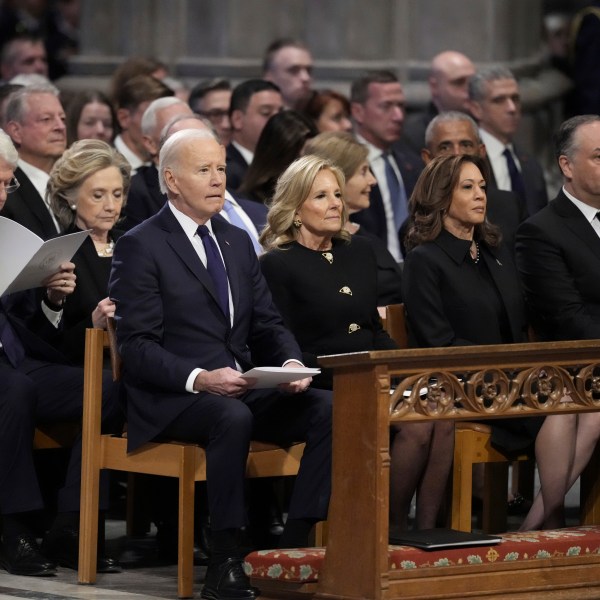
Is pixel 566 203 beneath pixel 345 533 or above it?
above

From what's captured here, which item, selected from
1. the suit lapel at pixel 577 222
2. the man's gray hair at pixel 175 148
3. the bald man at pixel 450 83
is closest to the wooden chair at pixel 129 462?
the man's gray hair at pixel 175 148

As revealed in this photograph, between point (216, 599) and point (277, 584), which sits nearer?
point (277, 584)

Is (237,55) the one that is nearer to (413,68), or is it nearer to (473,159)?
(413,68)

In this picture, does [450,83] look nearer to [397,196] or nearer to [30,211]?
[397,196]

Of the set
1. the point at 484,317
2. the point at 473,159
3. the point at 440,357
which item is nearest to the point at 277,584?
the point at 440,357

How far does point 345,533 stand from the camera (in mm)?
5656

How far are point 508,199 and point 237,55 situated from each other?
12.4 ft

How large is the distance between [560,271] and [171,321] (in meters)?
1.66

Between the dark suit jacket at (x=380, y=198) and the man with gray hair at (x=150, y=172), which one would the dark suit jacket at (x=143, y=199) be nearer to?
the man with gray hair at (x=150, y=172)

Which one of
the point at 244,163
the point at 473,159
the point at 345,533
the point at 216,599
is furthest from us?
the point at 244,163

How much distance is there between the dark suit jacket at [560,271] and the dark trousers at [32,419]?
1.73m

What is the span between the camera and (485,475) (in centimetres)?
707

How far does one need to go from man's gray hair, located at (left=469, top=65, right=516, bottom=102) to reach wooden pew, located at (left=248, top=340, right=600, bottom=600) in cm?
435

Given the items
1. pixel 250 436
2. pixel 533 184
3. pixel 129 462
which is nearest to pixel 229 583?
pixel 250 436
